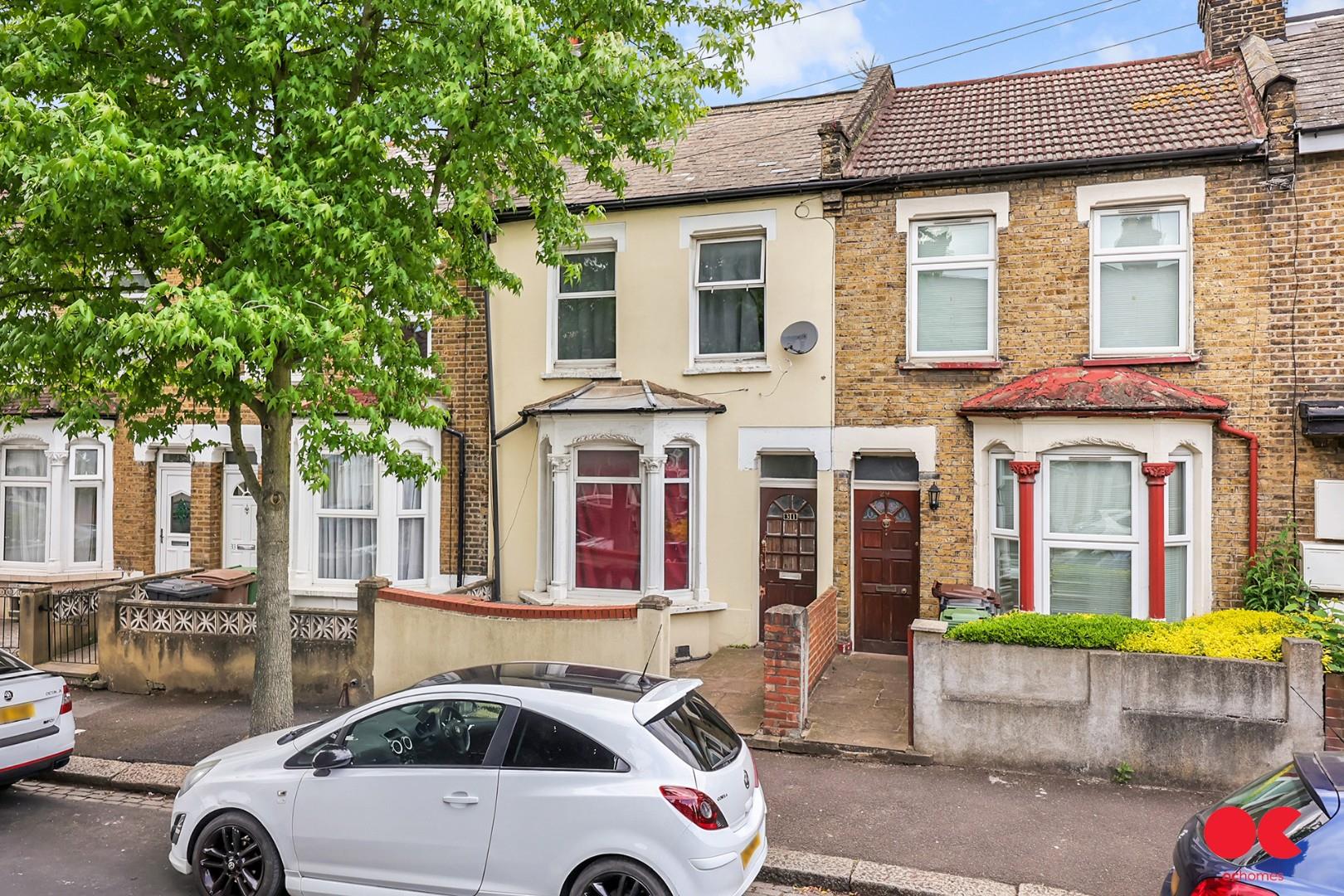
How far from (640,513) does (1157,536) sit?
19.4 ft

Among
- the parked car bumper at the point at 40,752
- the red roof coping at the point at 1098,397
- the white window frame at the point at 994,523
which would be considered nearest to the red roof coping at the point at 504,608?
the parked car bumper at the point at 40,752

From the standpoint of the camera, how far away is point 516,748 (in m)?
4.85

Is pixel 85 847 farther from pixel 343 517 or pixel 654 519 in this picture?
pixel 654 519

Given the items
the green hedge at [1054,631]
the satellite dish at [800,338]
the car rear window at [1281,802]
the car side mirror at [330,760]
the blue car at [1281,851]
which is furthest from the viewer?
the satellite dish at [800,338]

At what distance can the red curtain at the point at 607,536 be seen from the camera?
1129 centimetres

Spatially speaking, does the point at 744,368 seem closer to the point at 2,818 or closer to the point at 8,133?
the point at 8,133

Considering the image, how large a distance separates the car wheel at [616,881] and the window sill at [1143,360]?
26.3 ft

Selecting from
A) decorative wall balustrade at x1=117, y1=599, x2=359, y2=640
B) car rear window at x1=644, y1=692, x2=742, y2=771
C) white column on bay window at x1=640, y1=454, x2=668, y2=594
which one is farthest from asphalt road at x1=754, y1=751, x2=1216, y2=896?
decorative wall balustrade at x1=117, y1=599, x2=359, y2=640

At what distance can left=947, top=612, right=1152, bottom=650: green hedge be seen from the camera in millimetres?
7023

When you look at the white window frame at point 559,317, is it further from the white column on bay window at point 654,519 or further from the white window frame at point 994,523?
the white window frame at point 994,523

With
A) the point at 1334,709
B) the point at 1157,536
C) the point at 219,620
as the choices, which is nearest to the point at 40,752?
the point at 219,620

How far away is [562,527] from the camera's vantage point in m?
11.3

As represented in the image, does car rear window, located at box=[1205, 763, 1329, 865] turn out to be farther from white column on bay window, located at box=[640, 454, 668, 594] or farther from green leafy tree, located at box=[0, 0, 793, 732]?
white column on bay window, located at box=[640, 454, 668, 594]

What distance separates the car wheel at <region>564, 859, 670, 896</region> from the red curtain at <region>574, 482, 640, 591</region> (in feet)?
21.9
